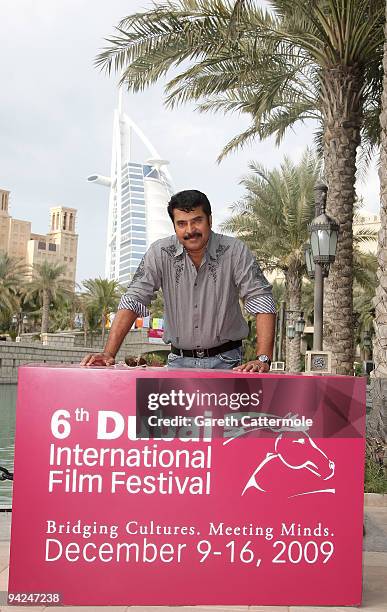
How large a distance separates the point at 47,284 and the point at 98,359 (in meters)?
56.5

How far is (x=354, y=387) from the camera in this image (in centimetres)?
353

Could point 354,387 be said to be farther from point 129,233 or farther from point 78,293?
point 129,233

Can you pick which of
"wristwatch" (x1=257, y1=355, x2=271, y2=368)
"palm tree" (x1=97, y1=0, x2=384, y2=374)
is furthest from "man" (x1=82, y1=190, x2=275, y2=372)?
"palm tree" (x1=97, y1=0, x2=384, y2=374)

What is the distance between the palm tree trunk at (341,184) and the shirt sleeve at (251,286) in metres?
9.78

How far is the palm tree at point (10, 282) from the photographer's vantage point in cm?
5512

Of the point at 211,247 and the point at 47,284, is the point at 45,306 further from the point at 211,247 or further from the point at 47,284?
the point at 211,247

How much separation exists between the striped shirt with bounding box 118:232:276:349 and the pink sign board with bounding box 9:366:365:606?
0.61m

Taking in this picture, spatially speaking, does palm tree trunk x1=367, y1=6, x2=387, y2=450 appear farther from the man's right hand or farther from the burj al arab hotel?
the burj al arab hotel

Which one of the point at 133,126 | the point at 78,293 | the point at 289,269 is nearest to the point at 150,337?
the point at 78,293

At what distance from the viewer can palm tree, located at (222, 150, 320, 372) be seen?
2886cm

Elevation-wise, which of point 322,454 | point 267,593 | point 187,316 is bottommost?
point 267,593

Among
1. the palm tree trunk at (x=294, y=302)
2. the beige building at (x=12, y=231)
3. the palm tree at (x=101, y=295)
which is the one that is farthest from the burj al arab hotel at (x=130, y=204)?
the palm tree trunk at (x=294, y=302)

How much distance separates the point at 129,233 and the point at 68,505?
6898 inches

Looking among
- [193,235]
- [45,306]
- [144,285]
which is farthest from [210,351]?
[45,306]
